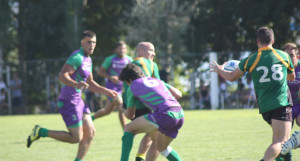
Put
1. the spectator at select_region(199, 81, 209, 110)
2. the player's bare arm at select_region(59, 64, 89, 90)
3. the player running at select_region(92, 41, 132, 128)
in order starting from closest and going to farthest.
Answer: the player's bare arm at select_region(59, 64, 89, 90)
the player running at select_region(92, 41, 132, 128)
the spectator at select_region(199, 81, 209, 110)

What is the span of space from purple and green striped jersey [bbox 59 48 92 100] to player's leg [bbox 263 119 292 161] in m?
3.10

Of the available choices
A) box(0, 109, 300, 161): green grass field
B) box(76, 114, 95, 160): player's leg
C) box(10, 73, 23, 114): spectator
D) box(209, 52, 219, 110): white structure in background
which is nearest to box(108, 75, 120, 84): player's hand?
box(0, 109, 300, 161): green grass field

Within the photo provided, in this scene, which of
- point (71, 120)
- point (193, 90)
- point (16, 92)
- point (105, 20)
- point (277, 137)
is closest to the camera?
point (277, 137)

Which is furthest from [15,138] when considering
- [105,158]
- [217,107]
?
[217,107]

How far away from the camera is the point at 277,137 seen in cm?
666

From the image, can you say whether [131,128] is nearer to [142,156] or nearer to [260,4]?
[142,156]

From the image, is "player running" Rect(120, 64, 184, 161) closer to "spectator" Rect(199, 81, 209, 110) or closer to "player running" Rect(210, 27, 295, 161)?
"player running" Rect(210, 27, 295, 161)

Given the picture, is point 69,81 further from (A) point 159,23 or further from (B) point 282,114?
(A) point 159,23

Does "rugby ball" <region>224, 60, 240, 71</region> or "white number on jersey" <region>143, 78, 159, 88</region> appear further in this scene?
"rugby ball" <region>224, 60, 240, 71</region>

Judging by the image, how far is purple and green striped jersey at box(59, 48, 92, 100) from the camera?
26.9 ft

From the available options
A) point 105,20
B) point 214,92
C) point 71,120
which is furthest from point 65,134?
point 105,20

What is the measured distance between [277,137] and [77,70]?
10.8ft

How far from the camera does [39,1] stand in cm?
3406

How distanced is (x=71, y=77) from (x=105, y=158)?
1695mm
